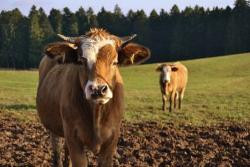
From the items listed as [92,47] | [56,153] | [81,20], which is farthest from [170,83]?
[81,20]

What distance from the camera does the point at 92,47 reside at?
4.98m

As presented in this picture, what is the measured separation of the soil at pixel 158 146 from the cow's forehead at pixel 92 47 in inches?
132

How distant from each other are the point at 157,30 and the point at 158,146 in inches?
2950

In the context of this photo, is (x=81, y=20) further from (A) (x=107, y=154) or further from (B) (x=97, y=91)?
(B) (x=97, y=91)

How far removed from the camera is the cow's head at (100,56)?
464 cm

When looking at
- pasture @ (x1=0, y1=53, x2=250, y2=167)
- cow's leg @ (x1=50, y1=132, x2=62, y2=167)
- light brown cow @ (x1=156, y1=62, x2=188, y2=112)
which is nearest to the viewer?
cow's leg @ (x1=50, y1=132, x2=62, y2=167)

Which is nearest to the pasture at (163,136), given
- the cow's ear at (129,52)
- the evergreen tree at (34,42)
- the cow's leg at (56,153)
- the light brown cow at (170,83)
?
the cow's leg at (56,153)

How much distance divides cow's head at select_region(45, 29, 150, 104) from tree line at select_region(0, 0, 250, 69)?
6804 cm

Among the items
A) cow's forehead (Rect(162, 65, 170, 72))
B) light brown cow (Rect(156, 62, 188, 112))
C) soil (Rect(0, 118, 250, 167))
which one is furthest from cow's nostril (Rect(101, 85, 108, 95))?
cow's forehead (Rect(162, 65, 170, 72))

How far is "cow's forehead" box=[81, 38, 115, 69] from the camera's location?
4.91 meters

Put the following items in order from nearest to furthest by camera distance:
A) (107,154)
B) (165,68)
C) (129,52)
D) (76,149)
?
(129,52)
(76,149)
(107,154)
(165,68)

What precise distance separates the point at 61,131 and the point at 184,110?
9929 millimetres

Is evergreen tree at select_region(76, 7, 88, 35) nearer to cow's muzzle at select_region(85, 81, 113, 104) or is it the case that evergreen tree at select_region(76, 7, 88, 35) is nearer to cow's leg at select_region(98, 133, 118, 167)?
cow's leg at select_region(98, 133, 118, 167)

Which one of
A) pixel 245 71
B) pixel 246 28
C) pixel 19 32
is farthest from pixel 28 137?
pixel 19 32
